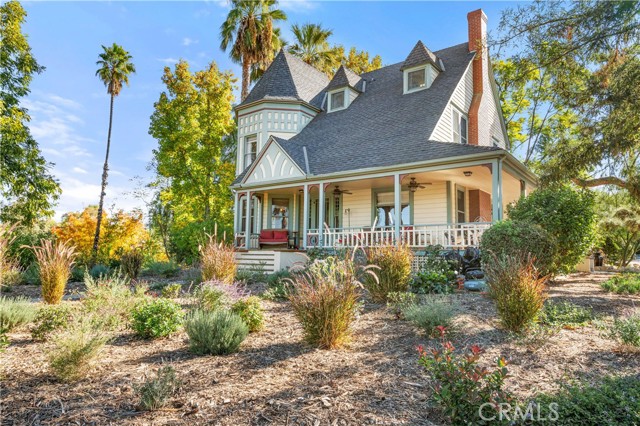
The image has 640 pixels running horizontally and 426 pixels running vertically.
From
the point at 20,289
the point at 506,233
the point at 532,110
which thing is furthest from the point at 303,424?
the point at 532,110

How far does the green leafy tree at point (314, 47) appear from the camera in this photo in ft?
81.9

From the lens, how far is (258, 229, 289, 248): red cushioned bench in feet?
50.5

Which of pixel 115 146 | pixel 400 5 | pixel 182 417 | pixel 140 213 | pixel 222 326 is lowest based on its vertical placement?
pixel 182 417

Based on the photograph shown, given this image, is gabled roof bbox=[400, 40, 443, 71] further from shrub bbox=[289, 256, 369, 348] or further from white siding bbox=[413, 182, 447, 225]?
shrub bbox=[289, 256, 369, 348]

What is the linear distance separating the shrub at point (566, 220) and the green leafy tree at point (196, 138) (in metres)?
16.0

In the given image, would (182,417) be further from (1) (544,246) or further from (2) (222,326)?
(1) (544,246)

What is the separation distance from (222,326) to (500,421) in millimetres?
3107

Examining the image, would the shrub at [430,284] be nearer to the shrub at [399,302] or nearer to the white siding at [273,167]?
the shrub at [399,302]

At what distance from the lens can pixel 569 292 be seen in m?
8.27

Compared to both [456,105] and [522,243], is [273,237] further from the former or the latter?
[522,243]

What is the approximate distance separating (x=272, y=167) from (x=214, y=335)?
11.0 meters

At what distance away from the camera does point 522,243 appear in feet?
25.7

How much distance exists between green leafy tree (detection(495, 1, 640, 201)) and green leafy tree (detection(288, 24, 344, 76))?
17.2 metres

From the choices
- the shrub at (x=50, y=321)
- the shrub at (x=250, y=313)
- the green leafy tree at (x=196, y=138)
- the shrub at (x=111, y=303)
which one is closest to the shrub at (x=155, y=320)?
the shrub at (x=111, y=303)
